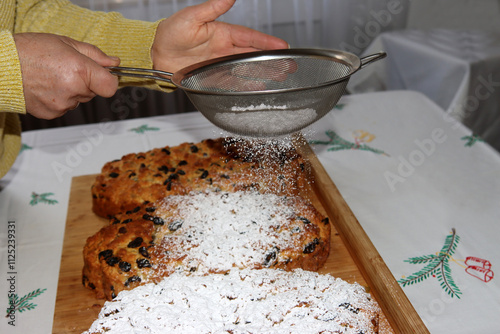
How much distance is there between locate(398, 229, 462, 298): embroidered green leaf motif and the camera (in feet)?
3.55

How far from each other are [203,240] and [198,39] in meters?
0.63

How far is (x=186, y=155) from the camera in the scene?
1.48 meters

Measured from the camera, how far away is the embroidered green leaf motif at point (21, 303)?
1073mm

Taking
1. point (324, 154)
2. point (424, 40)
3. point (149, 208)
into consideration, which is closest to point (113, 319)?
point (149, 208)

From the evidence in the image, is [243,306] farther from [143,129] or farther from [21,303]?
[143,129]

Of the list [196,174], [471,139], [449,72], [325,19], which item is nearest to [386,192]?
[471,139]

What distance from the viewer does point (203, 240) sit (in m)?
1.13

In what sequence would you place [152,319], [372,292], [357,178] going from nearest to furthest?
[152,319]
[372,292]
[357,178]

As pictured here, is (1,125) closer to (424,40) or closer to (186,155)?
(186,155)

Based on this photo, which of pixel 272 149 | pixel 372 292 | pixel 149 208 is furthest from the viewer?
pixel 272 149

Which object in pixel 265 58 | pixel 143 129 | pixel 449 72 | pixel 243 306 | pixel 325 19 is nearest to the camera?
pixel 243 306

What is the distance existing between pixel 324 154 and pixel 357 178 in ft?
0.60

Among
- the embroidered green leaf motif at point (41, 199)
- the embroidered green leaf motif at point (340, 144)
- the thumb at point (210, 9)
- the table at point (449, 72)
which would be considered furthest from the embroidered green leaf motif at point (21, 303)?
the table at point (449, 72)

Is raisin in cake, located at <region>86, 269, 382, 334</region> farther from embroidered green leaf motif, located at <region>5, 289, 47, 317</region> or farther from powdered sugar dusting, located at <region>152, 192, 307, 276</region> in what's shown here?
embroidered green leaf motif, located at <region>5, 289, 47, 317</region>
